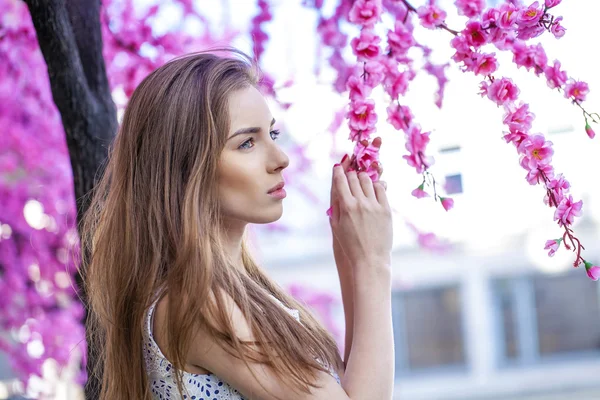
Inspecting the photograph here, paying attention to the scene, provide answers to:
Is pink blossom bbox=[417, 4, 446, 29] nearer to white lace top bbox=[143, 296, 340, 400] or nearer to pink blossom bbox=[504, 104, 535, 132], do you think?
pink blossom bbox=[504, 104, 535, 132]

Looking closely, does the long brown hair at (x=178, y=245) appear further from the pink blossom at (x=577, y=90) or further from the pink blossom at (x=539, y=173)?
the pink blossom at (x=577, y=90)

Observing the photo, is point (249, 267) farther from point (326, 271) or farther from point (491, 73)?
point (326, 271)

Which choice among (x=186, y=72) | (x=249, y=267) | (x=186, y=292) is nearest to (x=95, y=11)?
(x=186, y=72)

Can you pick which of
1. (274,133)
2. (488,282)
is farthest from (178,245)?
(488,282)

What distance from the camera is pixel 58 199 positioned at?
11.5 ft

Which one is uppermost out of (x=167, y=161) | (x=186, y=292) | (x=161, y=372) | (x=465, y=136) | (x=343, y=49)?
(x=465, y=136)

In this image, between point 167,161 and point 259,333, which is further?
point 167,161

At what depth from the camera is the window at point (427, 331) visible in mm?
10328

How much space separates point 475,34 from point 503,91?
12cm

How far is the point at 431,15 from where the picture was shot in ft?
4.74

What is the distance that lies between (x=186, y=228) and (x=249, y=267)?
38 centimetres

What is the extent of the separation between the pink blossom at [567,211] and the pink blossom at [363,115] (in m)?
0.38

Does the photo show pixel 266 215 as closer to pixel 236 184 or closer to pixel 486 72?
pixel 236 184

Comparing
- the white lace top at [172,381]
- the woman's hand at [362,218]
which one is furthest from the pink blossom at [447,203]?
the white lace top at [172,381]
